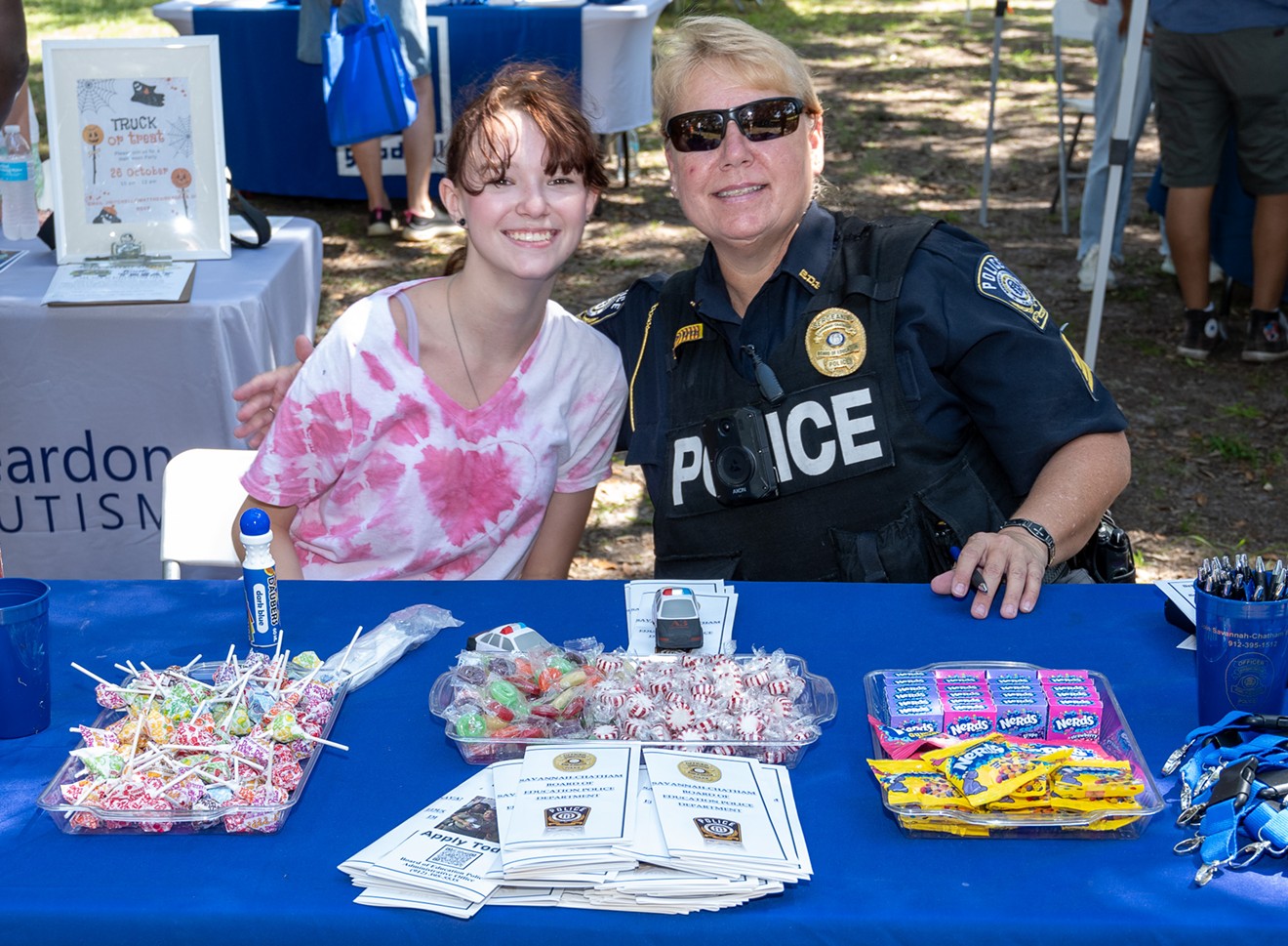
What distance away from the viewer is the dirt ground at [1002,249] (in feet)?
14.3

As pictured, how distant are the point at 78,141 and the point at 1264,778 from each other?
3131 millimetres

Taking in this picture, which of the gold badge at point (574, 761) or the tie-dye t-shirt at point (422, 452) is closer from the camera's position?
the gold badge at point (574, 761)

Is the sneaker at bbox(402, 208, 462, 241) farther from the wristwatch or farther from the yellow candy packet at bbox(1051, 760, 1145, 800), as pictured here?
the yellow candy packet at bbox(1051, 760, 1145, 800)

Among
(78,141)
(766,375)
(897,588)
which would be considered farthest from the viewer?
(78,141)

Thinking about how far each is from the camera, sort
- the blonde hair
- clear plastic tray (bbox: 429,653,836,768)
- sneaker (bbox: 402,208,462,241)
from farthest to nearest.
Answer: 1. sneaker (bbox: 402,208,462,241)
2. the blonde hair
3. clear plastic tray (bbox: 429,653,836,768)

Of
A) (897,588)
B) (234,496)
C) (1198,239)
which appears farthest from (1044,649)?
→ (1198,239)

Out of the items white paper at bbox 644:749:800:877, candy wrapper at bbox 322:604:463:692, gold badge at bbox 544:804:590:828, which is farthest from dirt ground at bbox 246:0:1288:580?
gold badge at bbox 544:804:590:828

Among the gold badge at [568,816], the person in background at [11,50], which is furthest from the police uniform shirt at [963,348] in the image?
the person in background at [11,50]

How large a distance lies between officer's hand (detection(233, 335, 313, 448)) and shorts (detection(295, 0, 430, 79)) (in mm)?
3887

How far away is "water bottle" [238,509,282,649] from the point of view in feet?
5.79

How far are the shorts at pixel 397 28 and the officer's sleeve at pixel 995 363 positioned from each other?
4.32m

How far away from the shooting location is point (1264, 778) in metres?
1.43

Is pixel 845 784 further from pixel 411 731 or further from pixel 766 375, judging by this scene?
pixel 766 375

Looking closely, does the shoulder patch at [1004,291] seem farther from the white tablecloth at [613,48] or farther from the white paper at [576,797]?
the white tablecloth at [613,48]
